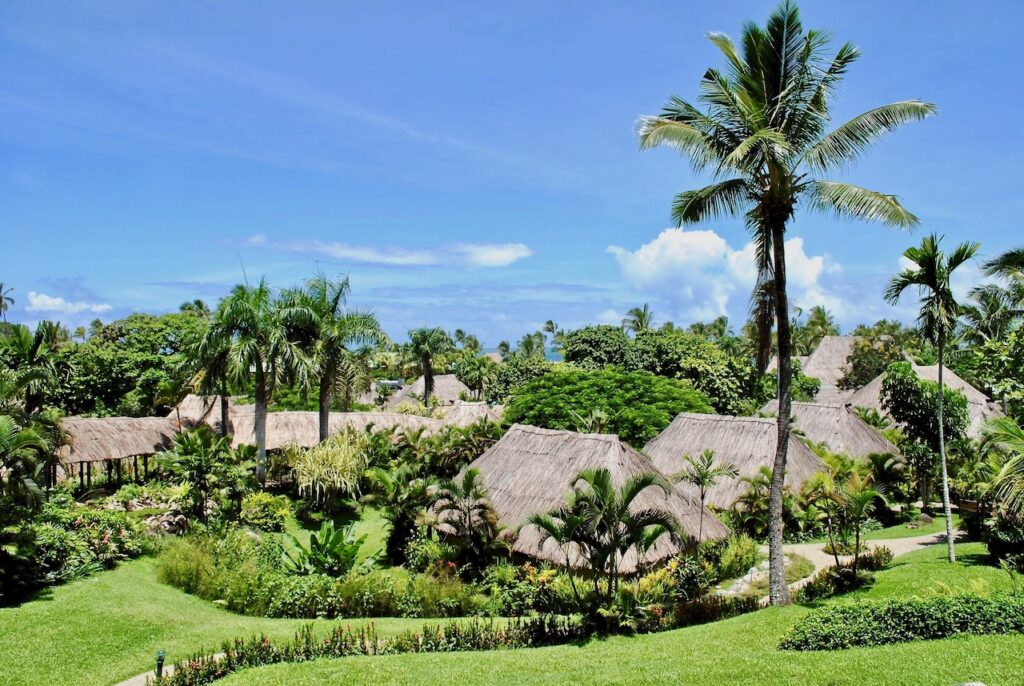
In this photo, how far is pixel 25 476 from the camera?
12375 mm

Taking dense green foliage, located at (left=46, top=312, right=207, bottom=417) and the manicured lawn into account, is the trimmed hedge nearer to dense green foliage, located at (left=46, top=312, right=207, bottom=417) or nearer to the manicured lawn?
the manicured lawn

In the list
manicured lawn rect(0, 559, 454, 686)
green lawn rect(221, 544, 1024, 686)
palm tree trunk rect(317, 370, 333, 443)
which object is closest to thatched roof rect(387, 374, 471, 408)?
palm tree trunk rect(317, 370, 333, 443)

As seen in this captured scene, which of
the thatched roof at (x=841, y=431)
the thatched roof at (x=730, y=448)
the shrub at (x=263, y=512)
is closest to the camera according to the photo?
the shrub at (x=263, y=512)

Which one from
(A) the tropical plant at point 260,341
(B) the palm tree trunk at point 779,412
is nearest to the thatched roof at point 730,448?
(B) the palm tree trunk at point 779,412

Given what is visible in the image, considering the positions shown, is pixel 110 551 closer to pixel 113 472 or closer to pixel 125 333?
pixel 113 472

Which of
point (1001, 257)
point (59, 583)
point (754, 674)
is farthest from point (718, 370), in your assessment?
point (59, 583)

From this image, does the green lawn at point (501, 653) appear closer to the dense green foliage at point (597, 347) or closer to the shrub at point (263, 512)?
the shrub at point (263, 512)

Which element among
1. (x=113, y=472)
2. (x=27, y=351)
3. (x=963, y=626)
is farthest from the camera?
(x=113, y=472)

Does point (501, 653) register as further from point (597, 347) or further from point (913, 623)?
point (597, 347)

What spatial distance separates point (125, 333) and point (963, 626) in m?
31.2

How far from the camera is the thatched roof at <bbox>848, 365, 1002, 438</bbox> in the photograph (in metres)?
29.0

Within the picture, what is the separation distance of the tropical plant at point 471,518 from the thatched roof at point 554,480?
525mm

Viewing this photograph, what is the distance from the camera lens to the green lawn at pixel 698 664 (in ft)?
26.5

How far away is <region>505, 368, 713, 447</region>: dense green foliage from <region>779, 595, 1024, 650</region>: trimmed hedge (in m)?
15.1
